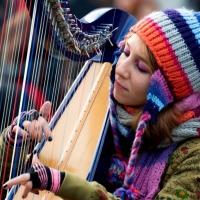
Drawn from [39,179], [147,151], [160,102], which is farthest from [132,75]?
[39,179]

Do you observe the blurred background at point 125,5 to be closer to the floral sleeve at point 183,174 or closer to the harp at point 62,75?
the harp at point 62,75

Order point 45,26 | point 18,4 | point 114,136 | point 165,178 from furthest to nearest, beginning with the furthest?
point 114,136, point 165,178, point 45,26, point 18,4

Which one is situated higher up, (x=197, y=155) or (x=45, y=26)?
(x=45, y=26)

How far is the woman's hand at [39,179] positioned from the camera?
1.21 meters

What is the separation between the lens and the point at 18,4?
47.4 inches

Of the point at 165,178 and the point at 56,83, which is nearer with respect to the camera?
the point at 165,178

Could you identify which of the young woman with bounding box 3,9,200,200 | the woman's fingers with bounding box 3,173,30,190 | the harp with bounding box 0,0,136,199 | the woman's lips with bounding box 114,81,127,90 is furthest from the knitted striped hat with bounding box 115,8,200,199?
the woman's fingers with bounding box 3,173,30,190

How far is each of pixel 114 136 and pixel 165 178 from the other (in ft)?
0.78

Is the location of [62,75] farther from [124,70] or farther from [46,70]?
[124,70]

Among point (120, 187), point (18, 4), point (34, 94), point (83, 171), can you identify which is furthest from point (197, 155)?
point (18, 4)

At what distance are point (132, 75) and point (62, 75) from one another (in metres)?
0.33

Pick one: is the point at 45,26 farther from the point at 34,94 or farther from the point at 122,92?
the point at 122,92

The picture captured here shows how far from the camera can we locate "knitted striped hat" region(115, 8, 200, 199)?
147cm

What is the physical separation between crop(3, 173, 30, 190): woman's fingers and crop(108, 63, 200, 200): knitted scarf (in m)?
0.43
